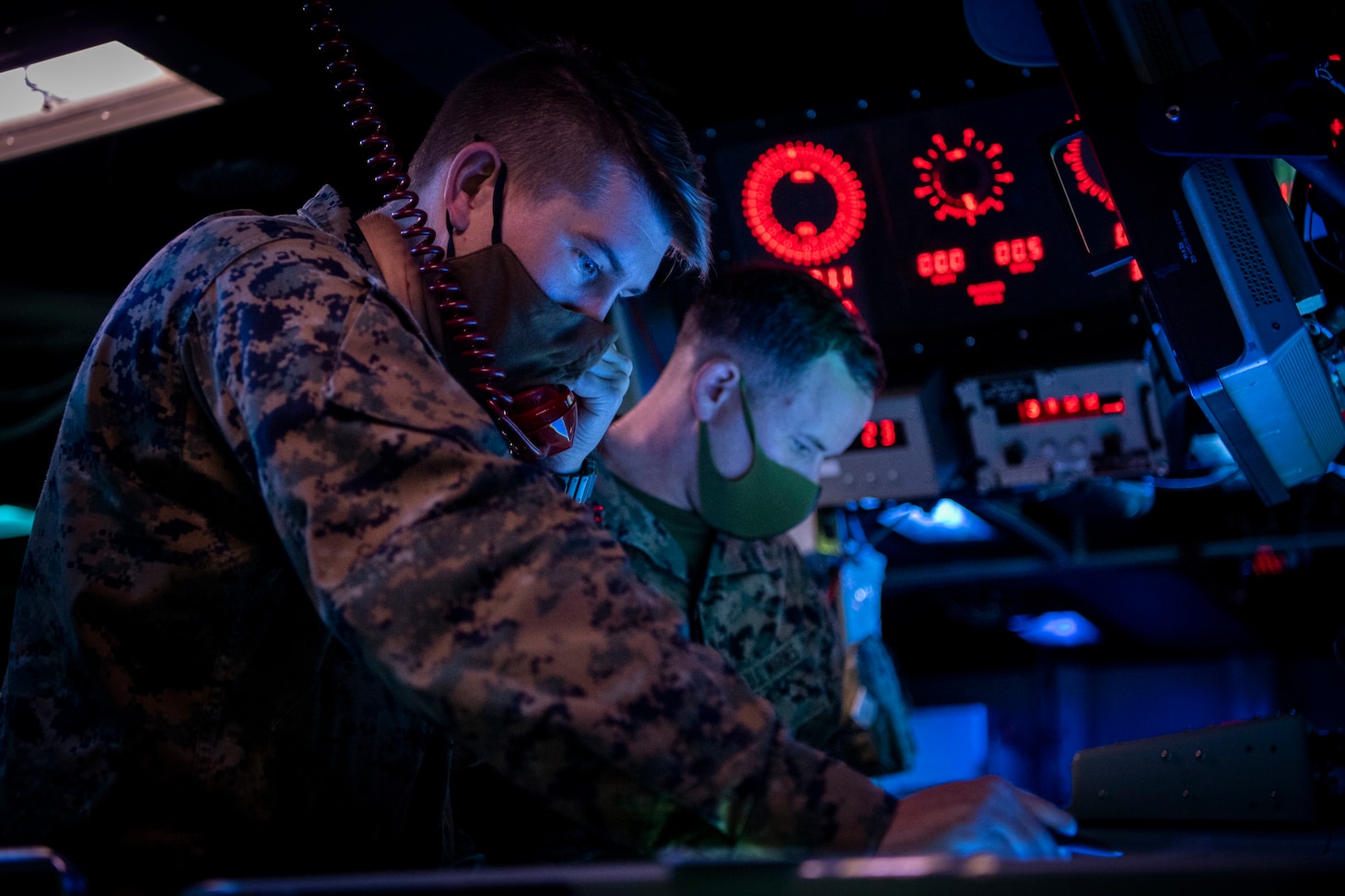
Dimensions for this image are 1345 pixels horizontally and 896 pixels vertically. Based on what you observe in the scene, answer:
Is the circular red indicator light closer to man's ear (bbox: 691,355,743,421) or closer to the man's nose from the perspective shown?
man's ear (bbox: 691,355,743,421)

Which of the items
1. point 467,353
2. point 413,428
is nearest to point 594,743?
point 413,428

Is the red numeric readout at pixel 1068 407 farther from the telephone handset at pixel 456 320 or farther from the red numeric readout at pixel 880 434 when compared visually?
the telephone handset at pixel 456 320

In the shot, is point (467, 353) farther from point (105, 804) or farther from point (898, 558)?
point (898, 558)

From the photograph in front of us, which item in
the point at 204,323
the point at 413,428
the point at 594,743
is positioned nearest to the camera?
the point at 594,743

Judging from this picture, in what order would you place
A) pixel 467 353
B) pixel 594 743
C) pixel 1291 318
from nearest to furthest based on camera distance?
pixel 594 743, pixel 467 353, pixel 1291 318

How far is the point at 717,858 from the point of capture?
64 centimetres

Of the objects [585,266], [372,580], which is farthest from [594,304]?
[372,580]

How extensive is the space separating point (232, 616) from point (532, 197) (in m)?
0.62

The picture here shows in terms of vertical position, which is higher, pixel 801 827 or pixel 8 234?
pixel 8 234

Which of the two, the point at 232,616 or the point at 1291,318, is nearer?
the point at 232,616

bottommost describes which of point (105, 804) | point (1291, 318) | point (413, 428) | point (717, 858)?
point (105, 804)

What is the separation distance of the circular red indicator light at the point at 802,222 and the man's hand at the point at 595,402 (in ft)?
4.84

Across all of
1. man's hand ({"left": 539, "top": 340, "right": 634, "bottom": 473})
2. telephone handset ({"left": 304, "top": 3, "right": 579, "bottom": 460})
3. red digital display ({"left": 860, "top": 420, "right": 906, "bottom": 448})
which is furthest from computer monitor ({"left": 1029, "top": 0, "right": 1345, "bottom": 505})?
red digital display ({"left": 860, "top": 420, "right": 906, "bottom": 448})

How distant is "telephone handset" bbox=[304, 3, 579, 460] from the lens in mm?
1394
